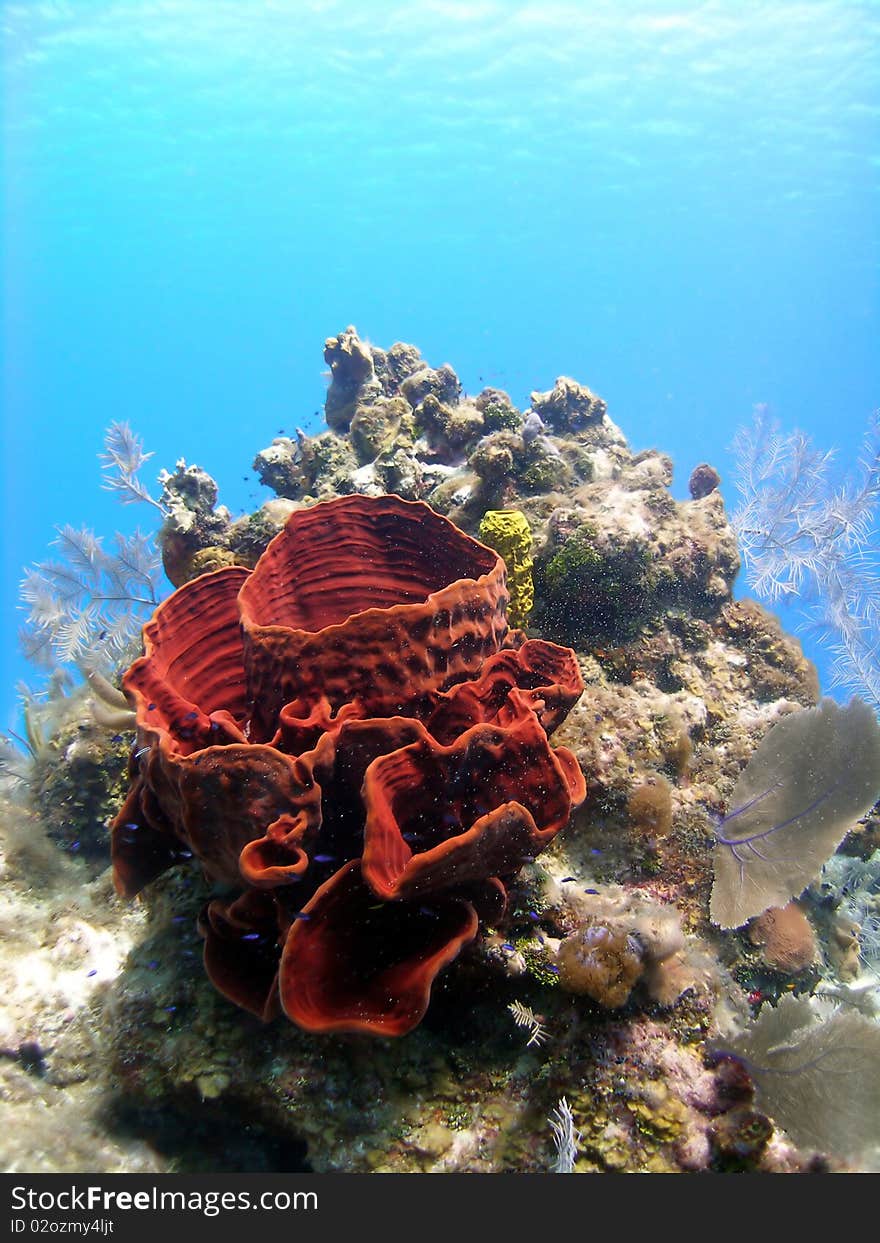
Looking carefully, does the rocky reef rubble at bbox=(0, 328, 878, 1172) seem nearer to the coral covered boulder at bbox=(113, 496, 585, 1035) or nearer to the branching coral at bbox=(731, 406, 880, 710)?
the coral covered boulder at bbox=(113, 496, 585, 1035)

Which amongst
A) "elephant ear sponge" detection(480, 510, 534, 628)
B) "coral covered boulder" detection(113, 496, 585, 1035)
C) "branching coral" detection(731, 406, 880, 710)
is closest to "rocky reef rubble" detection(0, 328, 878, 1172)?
"elephant ear sponge" detection(480, 510, 534, 628)

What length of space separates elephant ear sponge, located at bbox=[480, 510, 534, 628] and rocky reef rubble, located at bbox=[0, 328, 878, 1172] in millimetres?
325

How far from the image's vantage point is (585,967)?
3070 mm

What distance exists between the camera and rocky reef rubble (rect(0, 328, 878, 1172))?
2.95 metres

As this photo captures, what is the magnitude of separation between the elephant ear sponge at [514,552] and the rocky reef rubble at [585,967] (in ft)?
1.07

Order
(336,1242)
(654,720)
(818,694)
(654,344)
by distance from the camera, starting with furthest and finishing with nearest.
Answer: (654,344) < (818,694) < (654,720) < (336,1242)

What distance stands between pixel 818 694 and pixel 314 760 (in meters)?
5.28

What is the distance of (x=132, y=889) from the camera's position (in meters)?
3.36

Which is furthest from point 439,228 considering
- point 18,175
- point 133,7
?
point 133,7

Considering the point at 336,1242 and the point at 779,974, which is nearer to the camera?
the point at 336,1242

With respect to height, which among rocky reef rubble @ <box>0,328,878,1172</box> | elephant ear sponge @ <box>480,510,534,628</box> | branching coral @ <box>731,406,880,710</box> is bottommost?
Answer: rocky reef rubble @ <box>0,328,878,1172</box>

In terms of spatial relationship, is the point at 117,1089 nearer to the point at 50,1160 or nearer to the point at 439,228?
the point at 50,1160

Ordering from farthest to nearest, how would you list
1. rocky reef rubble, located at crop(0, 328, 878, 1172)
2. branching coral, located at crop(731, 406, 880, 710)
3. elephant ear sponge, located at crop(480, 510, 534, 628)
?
branching coral, located at crop(731, 406, 880, 710), elephant ear sponge, located at crop(480, 510, 534, 628), rocky reef rubble, located at crop(0, 328, 878, 1172)

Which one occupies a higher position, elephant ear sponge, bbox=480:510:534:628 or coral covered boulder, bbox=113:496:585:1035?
elephant ear sponge, bbox=480:510:534:628
